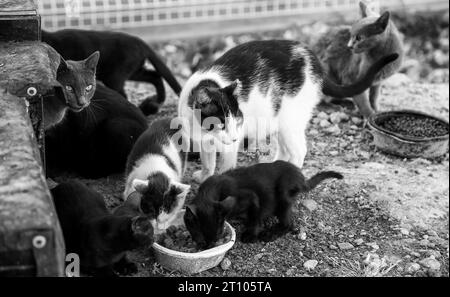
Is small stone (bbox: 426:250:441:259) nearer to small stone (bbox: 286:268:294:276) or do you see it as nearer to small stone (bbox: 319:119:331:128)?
small stone (bbox: 286:268:294:276)

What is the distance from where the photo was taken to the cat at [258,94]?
14.6 ft

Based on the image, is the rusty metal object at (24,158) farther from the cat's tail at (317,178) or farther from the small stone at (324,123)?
the small stone at (324,123)

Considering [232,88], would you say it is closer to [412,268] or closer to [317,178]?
[317,178]

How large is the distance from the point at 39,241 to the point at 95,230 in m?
0.97

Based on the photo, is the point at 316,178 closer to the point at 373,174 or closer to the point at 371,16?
the point at 373,174

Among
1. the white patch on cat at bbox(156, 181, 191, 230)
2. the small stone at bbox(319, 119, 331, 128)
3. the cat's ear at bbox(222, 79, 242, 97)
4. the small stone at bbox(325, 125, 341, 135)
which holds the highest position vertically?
the cat's ear at bbox(222, 79, 242, 97)

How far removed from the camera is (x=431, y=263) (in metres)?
4.16

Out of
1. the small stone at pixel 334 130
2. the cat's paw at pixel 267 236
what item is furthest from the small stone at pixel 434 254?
the small stone at pixel 334 130

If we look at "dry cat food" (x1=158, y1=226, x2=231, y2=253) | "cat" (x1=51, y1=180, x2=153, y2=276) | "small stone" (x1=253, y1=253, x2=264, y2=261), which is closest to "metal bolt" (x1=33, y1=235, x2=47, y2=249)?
"cat" (x1=51, y1=180, x2=153, y2=276)

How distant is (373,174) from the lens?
17.0 feet

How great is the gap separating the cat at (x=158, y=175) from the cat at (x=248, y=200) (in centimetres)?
17

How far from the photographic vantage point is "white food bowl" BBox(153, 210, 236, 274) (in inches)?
147

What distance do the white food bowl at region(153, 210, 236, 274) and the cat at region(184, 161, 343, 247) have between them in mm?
104

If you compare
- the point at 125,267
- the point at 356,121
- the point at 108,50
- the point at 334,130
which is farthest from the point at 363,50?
the point at 125,267
